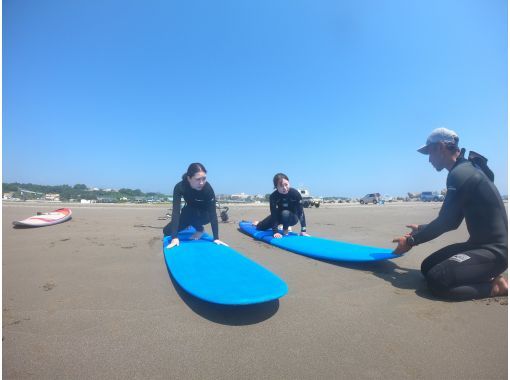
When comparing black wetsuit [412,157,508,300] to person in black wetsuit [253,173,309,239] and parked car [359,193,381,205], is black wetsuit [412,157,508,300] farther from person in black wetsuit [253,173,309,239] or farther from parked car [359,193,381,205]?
parked car [359,193,381,205]

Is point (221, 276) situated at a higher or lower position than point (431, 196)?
lower

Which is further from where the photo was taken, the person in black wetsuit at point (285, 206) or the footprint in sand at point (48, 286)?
the person in black wetsuit at point (285, 206)

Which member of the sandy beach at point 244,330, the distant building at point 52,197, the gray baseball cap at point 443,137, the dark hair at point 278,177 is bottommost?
the sandy beach at point 244,330

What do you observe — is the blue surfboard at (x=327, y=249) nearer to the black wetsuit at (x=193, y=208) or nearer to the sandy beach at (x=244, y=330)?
the sandy beach at (x=244, y=330)

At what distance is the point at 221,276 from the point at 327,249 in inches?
85.4

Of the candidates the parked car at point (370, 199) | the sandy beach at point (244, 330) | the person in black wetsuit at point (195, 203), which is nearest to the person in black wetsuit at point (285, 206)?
the person in black wetsuit at point (195, 203)

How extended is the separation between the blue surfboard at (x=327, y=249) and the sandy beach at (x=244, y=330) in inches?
16.3

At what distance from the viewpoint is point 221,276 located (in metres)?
2.67

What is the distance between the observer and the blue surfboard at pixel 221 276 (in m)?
2.10

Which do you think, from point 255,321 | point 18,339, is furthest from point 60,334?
point 255,321

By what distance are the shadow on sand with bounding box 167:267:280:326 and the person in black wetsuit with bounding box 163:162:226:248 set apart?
2063 millimetres

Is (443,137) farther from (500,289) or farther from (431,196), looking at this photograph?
(431,196)

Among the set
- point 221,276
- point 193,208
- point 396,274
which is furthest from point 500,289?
point 193,208

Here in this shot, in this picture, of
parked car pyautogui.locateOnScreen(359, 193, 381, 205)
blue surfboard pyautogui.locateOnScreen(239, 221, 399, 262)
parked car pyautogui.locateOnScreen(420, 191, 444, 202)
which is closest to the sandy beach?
blue surfboard pyautogui.locateOnScreen(239, 221, 399, 262)
